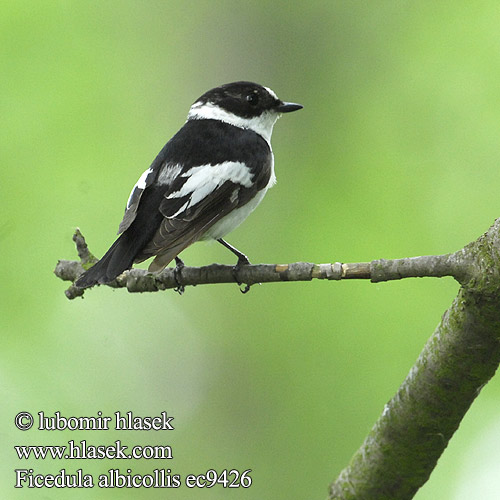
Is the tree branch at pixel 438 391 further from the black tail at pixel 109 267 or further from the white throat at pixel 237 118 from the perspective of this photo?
the white throat at pixel 237 118

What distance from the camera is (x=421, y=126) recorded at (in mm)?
7031

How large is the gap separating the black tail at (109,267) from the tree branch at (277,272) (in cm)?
8

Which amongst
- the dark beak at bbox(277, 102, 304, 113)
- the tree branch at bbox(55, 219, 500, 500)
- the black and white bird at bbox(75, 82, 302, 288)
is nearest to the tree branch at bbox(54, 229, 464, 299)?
the tree branch at bbox(55, 219, 500, 500)

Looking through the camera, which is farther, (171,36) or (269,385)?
(171,36)

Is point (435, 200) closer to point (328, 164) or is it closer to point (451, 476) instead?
point (328, 164)

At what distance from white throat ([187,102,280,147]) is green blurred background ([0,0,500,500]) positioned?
1.66 m

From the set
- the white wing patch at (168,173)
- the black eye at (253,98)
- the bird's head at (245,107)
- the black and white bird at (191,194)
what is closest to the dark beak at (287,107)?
the bird's head at (245,107)

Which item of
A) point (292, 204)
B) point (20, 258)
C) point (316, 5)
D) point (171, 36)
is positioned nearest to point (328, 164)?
point (292, 204)

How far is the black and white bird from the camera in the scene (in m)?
3.79

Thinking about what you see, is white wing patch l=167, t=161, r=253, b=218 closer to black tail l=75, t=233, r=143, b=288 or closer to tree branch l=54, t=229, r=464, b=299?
black tail l=75, t=233, r=143, b=288

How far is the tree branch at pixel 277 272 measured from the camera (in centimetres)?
250

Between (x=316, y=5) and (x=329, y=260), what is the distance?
10.7 feet

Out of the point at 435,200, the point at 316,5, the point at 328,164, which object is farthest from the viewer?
the point at 316,5

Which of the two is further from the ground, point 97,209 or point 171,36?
point 171,36
